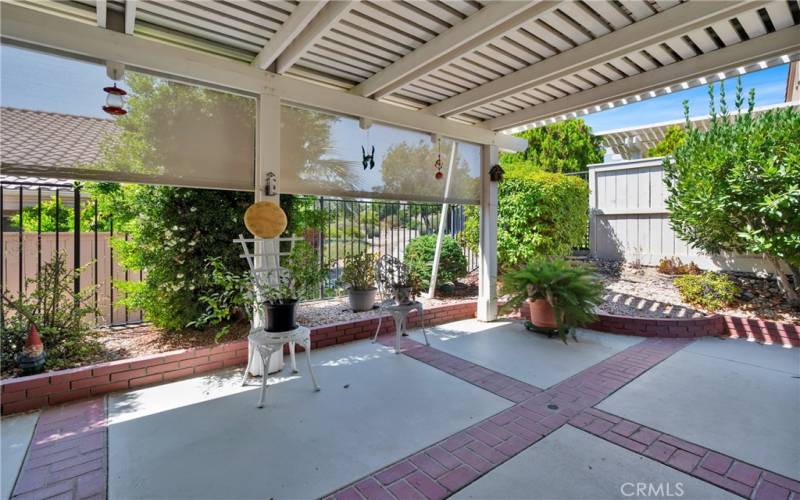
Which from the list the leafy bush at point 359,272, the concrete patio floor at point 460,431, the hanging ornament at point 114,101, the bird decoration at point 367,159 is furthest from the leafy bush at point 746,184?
the hanging ornament at point 114,101

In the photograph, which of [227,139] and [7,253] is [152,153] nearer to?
[227,139]

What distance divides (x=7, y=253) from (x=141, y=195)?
168 centimetres

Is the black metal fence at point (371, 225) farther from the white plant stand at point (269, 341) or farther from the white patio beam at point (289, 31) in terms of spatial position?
the white patio beam at point (289, 31)

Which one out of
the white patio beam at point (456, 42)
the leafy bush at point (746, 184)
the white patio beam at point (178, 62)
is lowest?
the leafy bush at point (746, 184)

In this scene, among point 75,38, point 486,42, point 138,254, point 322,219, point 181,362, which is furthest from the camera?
point 322,219

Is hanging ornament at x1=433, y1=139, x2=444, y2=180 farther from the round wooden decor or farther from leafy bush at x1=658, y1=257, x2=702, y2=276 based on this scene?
leafy bush at x1=658, y1=257, x2=702, y2=276

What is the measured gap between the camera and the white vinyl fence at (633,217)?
6.32 m

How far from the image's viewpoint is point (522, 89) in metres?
3.58

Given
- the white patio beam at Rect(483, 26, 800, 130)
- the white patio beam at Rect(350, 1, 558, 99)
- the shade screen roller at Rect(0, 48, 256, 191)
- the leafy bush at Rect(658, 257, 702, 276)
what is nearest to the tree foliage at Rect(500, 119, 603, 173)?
the leafy bush at Rect(658, 257, 702, 276)

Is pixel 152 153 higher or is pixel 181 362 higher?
pixel 152 153

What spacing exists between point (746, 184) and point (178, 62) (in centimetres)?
567

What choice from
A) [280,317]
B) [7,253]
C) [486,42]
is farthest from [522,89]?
[7,253]

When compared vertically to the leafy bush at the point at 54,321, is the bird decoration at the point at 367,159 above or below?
above

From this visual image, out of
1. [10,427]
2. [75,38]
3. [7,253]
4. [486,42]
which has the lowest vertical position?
[10,427]
